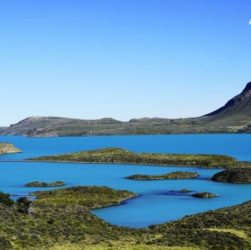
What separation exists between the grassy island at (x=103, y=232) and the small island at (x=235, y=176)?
37.8m

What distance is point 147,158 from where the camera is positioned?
5354 inches

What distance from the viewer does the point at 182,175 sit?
98.9m

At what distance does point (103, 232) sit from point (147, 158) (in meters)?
96.0

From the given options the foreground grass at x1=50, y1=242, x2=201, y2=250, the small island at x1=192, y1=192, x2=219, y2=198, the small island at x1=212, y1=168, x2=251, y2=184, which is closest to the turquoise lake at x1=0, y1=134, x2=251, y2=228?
the small island at x1=192, y1=192, x2=219, y2=198

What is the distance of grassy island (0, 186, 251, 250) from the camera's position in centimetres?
3441

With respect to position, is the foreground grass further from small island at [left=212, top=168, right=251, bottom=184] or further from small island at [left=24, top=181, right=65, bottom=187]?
small island at [left=212, top=168, right=251, bottom=184]

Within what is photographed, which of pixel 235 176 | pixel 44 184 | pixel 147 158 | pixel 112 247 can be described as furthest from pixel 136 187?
pixel 147 158

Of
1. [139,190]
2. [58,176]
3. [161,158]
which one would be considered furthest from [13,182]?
[161,158]

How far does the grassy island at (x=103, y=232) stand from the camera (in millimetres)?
34406

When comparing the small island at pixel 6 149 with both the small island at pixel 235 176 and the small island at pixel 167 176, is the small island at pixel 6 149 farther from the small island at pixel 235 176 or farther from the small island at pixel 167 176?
the small island at pixel 235 176

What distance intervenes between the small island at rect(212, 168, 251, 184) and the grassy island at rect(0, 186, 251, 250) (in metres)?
37.8

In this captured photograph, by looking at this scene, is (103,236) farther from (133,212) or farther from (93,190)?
(93,190)

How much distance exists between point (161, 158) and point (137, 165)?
23.3 feet

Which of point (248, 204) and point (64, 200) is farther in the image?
point (64, 200)
